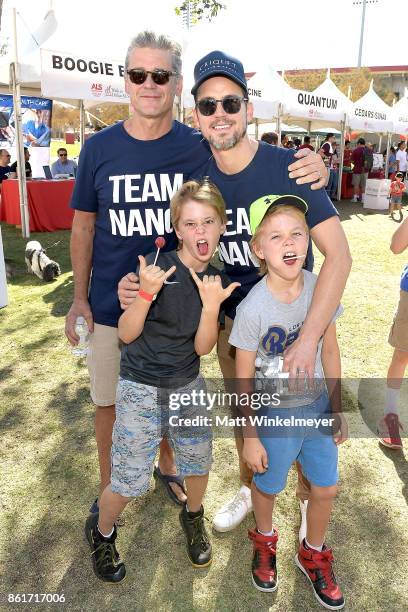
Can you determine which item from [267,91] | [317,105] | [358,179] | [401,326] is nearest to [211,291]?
[401,326]

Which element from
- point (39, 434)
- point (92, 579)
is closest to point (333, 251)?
point (92, 579)

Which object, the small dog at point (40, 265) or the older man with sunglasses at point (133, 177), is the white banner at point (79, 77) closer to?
the small dog at point (40, 265)

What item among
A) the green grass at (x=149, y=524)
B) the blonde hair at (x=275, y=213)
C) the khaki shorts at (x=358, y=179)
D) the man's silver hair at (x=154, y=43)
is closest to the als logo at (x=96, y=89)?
the green grass at (x=149, y=524)

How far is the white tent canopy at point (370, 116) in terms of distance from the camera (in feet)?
57.8

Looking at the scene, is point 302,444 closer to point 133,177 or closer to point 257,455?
point 257,455

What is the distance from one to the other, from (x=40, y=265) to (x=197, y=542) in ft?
18.8

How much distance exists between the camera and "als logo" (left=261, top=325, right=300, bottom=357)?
205 cm

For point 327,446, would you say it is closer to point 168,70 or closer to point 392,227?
point 168,70

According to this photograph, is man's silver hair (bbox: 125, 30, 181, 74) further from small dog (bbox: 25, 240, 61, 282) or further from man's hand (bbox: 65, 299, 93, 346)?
small dog (bbox: 25, 240, 61, 282)

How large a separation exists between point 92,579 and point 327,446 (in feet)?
4.26

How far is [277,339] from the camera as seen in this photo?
2.06 meters

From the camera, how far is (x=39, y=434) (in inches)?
137

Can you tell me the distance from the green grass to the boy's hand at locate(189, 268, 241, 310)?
1371 mm

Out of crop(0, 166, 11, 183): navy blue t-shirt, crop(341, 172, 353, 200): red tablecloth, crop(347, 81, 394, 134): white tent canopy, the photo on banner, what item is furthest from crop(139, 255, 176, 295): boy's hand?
crop(341, 172, 353, 200): red tablecloth
